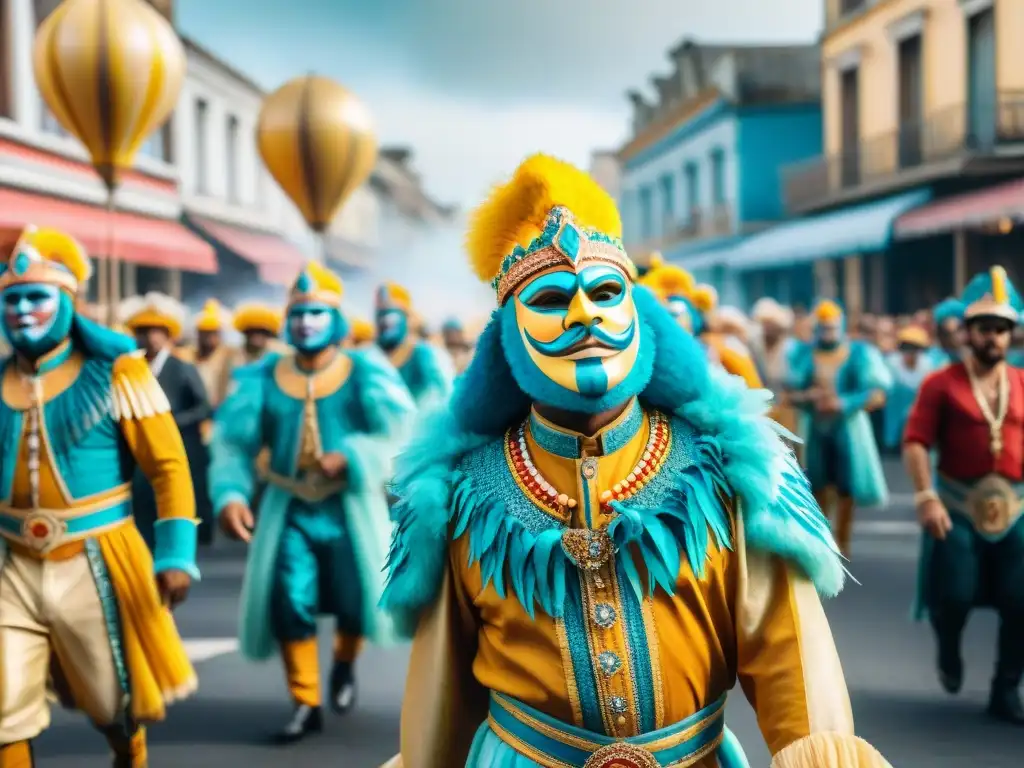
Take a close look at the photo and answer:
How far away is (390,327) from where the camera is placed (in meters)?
11.1

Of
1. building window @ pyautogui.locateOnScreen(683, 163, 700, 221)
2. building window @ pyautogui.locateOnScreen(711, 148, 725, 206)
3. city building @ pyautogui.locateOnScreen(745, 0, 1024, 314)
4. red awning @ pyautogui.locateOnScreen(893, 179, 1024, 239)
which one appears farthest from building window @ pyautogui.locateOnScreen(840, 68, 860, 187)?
building window @ pyautogui.locateOnScreen(683, 163, 700, 221)

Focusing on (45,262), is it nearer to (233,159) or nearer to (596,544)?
(596,544)

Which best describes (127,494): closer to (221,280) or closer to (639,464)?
(639,464)

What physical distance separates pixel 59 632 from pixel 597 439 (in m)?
2.74

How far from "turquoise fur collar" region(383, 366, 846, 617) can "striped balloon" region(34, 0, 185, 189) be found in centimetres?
738

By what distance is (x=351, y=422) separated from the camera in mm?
6520

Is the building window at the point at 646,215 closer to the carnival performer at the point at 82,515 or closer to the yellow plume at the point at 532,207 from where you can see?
the carnival performer at the point at 82,515

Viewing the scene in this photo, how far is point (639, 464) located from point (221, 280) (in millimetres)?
24932

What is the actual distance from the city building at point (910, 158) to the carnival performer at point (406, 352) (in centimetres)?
1159

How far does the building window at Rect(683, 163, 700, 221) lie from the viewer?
138 feet

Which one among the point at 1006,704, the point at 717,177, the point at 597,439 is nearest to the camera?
the point at 597,439

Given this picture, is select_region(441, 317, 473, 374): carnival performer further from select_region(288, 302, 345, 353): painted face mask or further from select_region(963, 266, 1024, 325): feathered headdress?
select_region(963, 266, 1024, 325): feathered headdress

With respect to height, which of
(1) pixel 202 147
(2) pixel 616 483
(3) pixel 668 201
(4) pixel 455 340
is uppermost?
(3) pixel 668 201

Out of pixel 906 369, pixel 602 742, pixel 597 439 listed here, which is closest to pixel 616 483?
pixel 597 439
